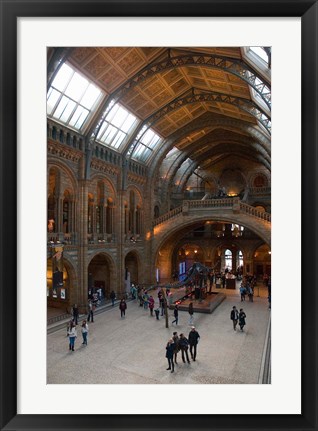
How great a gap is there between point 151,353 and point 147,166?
18.9m

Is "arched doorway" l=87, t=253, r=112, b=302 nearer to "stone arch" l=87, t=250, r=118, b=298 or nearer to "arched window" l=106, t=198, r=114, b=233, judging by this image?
"stone arch" l=87, t=250, r=118, b=298

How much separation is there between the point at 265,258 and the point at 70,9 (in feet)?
107

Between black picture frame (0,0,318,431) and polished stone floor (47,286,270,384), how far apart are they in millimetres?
3486

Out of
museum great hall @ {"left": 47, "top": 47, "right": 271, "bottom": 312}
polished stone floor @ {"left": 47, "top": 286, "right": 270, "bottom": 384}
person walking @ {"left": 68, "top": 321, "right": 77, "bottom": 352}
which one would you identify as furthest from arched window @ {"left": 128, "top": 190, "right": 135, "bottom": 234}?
person walking @ {"left": 68, "top": 321, "right": 77, "bottom": 352}

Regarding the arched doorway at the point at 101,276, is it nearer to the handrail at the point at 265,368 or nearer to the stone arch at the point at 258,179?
the handrail at the point at 265,368

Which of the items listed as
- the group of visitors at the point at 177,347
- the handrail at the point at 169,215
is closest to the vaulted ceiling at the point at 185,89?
the handrail at the point at 169,215

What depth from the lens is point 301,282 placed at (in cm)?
370

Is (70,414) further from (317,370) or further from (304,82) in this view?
(304,82)

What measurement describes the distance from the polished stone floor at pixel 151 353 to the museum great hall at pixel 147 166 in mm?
3107

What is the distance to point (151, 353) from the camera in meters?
11.6

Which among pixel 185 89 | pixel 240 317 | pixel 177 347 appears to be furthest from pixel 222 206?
pixel 177 347

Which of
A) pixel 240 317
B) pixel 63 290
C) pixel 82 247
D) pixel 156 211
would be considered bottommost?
pixel 240 317

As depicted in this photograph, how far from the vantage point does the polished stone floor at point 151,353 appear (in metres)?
9.52

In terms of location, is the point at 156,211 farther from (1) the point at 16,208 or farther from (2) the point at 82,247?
(1) the point at 16,208
